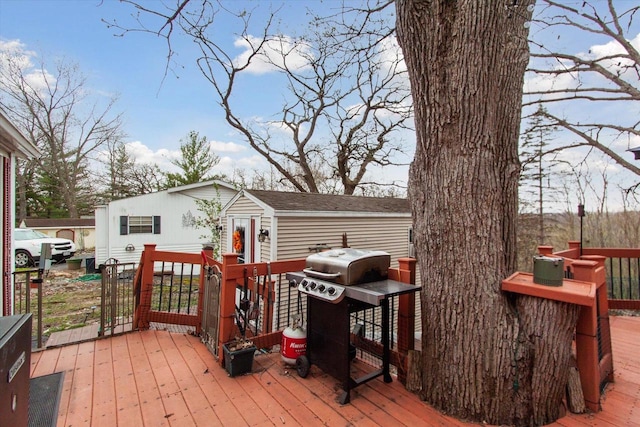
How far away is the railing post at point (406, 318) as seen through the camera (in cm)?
259

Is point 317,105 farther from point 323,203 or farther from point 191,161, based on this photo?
point 191,161

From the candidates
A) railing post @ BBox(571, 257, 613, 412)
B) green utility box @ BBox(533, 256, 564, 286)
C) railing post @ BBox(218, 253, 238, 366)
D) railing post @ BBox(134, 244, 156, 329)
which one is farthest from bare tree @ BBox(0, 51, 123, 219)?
railing post @ BBox(571, 257, 613, 412)

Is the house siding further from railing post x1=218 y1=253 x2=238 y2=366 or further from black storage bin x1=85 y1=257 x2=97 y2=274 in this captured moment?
black storage bin x1=85 y1=257 x2=97 y2=274

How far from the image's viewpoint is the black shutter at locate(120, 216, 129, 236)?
11766 millimetres

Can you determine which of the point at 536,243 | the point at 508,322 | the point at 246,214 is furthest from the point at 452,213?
the point at 536,243

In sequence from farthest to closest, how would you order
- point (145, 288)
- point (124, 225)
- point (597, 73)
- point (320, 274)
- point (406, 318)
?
point (124, 225) < point (597, 73) < point (145, 288) < point (406, 318) < point (320, 274)

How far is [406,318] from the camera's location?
2631mm

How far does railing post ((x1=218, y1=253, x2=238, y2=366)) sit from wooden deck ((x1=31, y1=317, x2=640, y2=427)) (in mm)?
280

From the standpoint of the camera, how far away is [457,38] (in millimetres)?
2199

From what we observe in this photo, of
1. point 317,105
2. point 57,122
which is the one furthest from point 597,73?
point 57,122

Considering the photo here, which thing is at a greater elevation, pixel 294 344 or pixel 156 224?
pixel 156 224

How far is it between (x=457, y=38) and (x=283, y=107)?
11.5m

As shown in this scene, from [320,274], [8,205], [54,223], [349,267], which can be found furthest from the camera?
[54,223]

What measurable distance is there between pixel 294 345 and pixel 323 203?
5.74 meters
